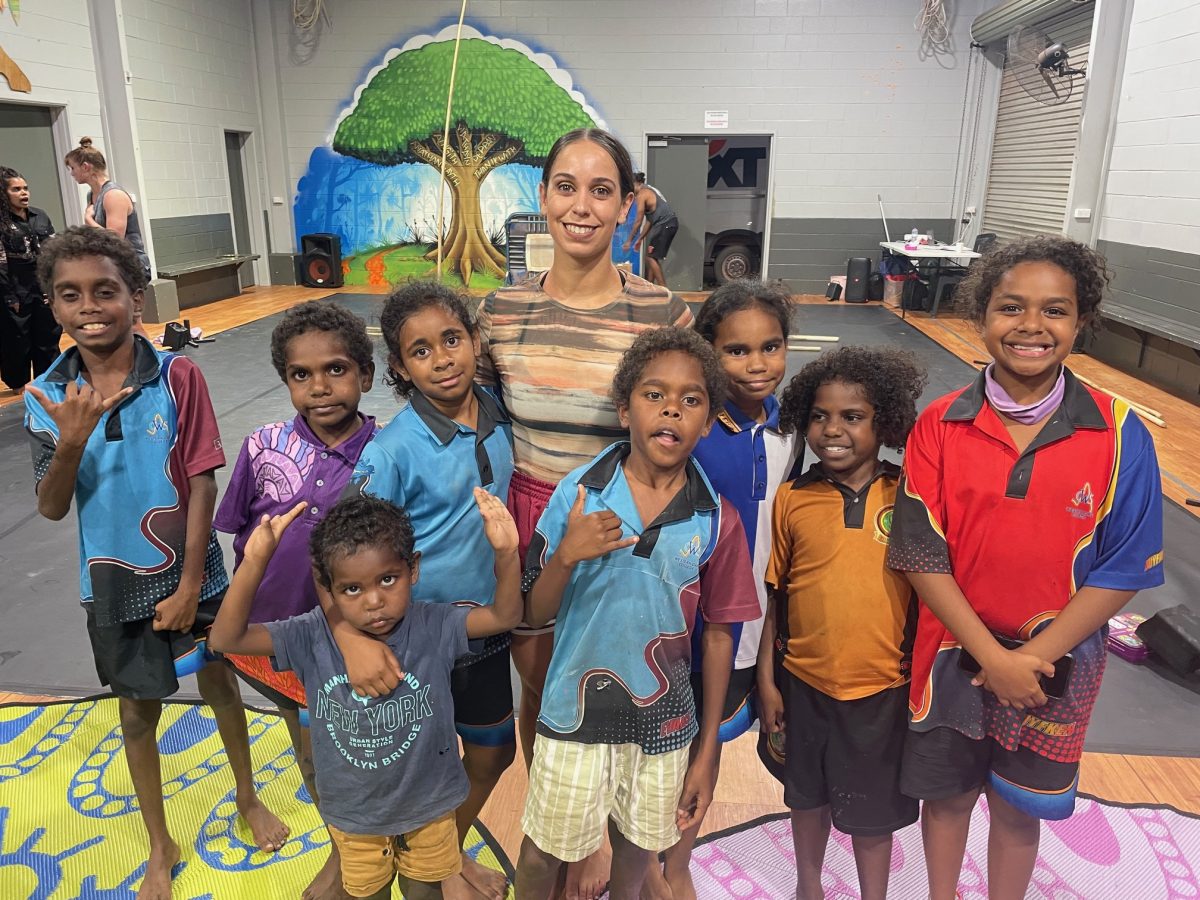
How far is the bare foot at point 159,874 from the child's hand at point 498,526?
1073 millimetres

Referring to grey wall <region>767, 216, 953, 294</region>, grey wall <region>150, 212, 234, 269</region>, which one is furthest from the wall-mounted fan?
grey wall <region>150, 212, 234, 269</region>

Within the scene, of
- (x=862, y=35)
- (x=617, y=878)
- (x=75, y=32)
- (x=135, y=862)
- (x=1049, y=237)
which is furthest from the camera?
(x=862, y=35)

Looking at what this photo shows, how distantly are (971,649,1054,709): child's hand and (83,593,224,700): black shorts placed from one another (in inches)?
55.7

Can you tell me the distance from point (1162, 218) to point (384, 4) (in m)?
8.39

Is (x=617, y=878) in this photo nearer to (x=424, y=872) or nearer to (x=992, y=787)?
(x=424, y=872)

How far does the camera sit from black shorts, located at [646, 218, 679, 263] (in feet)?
27.2

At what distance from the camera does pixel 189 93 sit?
28.1 feet

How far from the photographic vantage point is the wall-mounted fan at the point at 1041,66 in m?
7.29

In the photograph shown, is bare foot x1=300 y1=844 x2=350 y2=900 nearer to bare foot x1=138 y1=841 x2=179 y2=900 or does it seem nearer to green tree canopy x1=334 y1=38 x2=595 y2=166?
bare foot x1=138 y1=841 x2=179 y2=900

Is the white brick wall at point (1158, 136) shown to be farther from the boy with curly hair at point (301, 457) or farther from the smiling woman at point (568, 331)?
the boy with curly hair at point (301, 457)

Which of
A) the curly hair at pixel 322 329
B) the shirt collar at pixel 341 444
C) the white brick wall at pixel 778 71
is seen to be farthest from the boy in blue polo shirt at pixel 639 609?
the white brick wall at pixel 778 71

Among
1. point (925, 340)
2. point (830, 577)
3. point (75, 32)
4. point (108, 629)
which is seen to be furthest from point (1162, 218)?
point (75, 32)

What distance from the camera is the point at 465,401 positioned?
1374 mm

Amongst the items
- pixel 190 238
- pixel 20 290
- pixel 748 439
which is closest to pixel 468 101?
pixel 190 238
